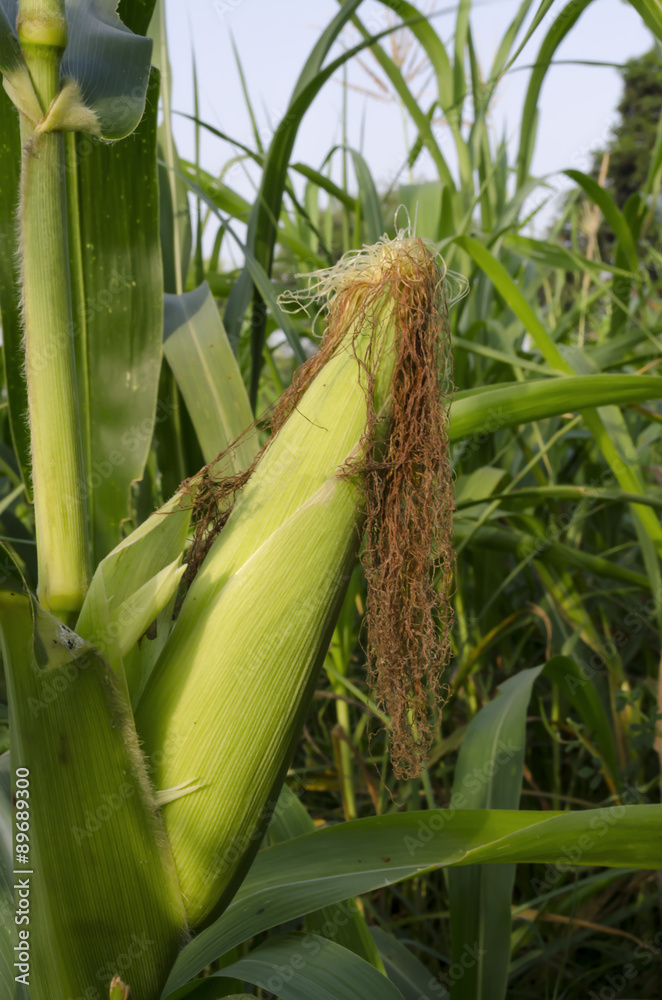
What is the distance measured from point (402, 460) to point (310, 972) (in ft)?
1.50

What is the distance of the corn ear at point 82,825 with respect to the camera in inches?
16.5

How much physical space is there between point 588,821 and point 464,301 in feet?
3.40

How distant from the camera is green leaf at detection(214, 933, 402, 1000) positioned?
0.58 m

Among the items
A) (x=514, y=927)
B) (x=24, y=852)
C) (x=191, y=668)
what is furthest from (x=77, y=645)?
(x=514, y=927)

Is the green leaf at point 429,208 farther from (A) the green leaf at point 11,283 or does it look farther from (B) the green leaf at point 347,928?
(B) the green leaf at point 347,928

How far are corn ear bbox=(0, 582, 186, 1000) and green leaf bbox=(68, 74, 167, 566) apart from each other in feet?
1.13

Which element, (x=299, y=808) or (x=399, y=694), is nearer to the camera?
(x=399, y=694)

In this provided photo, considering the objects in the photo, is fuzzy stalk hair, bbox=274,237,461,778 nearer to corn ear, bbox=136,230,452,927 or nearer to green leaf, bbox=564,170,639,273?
corn ear, bbox=136,230,452,927

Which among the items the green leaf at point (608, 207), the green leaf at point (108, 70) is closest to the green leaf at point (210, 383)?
the green leaf at point (108, 70)

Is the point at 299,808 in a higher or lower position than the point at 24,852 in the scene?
lower

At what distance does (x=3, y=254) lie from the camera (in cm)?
71

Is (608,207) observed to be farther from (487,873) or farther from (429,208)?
(487,873)

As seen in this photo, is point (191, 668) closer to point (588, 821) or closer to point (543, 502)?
point (588, 821)

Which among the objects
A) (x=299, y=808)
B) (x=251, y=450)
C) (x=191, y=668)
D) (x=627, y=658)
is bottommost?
(x=627, y=658)
